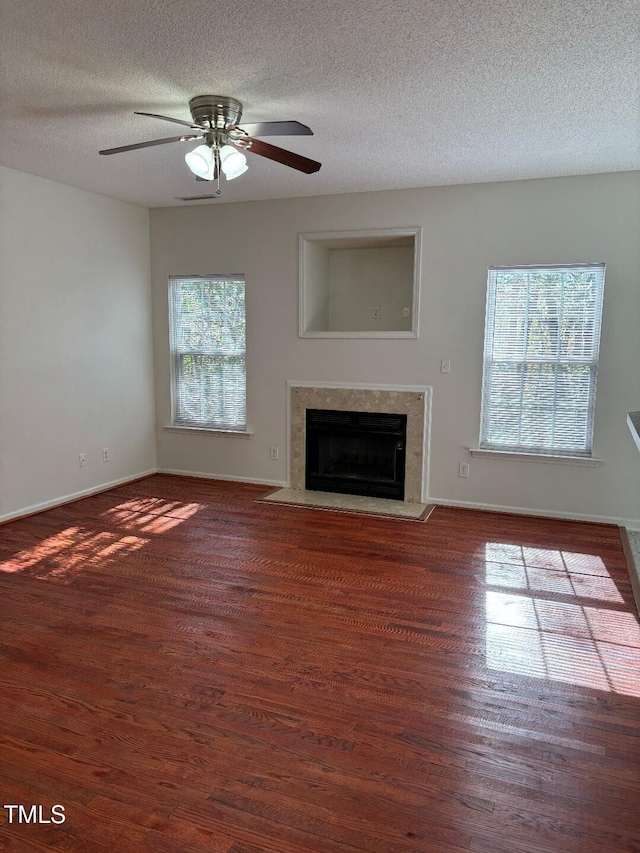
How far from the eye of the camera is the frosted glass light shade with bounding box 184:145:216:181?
2.89 metres

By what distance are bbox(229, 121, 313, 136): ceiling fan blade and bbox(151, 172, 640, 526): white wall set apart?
7.71ft

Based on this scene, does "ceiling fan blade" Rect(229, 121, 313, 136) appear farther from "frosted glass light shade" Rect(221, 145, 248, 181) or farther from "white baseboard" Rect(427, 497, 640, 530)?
"white baseboard" Rect(427, 497, 640, 530)

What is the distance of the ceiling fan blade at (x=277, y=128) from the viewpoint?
2.59m

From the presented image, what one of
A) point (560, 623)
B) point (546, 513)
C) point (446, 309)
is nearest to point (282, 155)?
point (446, 309)

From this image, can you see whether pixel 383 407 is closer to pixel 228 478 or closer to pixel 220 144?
pixel 228 478

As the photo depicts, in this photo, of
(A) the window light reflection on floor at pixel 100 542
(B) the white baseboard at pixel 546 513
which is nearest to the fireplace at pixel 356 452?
(B) the white baseboard at pixel 546 513

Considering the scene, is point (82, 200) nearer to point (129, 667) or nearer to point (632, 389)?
point (129, 667)

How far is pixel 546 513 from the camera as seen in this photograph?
15.6 ft

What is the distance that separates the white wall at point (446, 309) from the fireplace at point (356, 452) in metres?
0.29

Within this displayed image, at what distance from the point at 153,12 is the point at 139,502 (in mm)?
3745

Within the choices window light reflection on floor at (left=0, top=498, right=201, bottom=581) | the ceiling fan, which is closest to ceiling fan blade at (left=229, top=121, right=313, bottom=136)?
the ceiling fan

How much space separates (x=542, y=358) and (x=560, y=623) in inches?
90.0

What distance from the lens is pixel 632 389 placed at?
440 centimetres

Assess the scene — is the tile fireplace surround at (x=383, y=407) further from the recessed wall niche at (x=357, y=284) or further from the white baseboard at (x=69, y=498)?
the white baseboard at (x=69, y=498)
